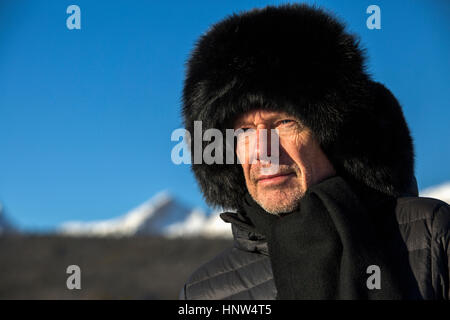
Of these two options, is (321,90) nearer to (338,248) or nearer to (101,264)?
(338,248)

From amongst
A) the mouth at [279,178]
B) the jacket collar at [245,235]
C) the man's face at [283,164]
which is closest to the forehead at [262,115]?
the man's face at [283,164]

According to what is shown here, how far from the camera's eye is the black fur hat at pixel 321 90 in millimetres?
2652

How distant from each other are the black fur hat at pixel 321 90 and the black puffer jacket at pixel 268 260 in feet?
0.92

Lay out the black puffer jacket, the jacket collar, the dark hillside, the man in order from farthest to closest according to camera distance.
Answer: the dark hillside, the jacket collar, the man, the black puffer jacket

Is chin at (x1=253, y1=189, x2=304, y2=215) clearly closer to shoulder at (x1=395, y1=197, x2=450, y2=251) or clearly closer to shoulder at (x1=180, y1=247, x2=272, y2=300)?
shoulder at (x1=180, y1=247, x2=272, y2=300)

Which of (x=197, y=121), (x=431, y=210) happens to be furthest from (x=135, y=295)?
(x=431, y=210)

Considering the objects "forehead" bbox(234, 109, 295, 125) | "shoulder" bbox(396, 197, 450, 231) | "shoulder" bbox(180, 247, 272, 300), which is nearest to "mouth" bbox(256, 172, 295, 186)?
"forehead" bbox(234, 109, 295, 125)

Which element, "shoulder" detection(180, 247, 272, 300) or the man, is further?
"shoulder" detection(180, 247, 272, 300)

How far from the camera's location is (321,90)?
2676mm

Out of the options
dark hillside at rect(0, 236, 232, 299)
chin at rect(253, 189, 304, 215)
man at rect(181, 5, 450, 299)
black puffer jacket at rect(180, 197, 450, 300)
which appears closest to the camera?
black puffer jacket at rect(180, 197, 450, 300)

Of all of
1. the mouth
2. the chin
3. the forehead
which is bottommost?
the chin

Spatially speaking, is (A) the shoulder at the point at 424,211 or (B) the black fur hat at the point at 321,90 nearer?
(A) the shoulder at the point at 424,211

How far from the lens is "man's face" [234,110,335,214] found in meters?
2.62

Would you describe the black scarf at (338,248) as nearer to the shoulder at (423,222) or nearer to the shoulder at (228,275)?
the shoulder at (423,222)
